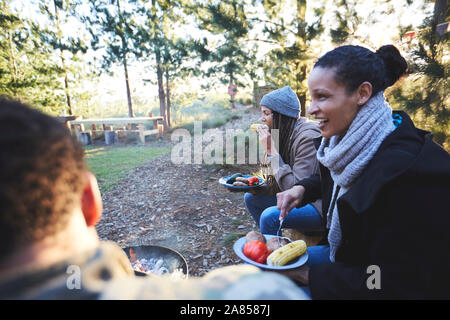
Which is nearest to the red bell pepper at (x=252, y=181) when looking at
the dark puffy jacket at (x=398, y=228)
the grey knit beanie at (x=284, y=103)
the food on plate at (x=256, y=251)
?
the grey knit beanie at (x=284, y=103)

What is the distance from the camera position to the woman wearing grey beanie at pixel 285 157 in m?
2.45

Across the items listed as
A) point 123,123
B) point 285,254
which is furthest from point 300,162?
point 123,123

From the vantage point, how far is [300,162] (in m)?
2.47

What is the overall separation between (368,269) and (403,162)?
0.54 metres

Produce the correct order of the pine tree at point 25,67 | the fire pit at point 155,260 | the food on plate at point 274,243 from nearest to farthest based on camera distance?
the food on plate at point 274,243 < the fire pit at point 155,260 < the pine tree at point 25,67

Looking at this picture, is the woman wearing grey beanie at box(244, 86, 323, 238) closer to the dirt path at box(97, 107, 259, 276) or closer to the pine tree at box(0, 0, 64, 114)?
the dirt path at box(97, 107, 259, 276)

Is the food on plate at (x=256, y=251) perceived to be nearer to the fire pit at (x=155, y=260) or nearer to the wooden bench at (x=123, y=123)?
the fire pit at (x=155, y=260)

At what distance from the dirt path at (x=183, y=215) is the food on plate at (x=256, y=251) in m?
1.61

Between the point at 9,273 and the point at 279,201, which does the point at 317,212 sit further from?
the point at 9,273

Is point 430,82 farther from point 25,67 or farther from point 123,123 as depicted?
point 123,123

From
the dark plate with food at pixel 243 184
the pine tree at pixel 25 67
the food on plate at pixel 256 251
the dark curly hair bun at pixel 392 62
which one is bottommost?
the dark plate with food at pixel 243 184

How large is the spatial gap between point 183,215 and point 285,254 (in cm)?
310

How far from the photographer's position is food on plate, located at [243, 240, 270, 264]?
1.58m

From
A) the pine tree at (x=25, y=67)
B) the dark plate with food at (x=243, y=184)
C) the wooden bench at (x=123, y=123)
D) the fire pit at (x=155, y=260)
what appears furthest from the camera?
the wooden bench at (x=123, y=123)
